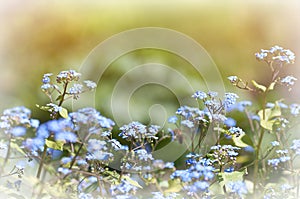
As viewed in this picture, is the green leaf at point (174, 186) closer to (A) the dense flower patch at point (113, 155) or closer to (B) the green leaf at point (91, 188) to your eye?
(A) the dense flower patch at point (113, 155)

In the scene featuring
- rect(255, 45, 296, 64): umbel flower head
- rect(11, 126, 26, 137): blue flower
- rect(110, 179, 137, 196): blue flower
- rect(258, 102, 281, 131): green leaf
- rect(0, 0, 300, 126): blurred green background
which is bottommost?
rect(110, 179, 137, 196): blue flower

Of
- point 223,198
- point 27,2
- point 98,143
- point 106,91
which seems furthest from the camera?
point 106,91

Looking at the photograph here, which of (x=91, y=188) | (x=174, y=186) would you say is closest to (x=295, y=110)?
(x=174, y=186)

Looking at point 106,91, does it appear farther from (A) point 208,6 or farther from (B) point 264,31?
(B) point 264,31

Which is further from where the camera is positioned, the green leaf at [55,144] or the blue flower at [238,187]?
the green leaf at [55,144]

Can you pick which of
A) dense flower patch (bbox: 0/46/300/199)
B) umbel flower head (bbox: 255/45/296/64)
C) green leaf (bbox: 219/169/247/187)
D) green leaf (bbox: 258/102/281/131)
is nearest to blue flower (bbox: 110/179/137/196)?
dense flower patch (bbox: 0/46/300/199)

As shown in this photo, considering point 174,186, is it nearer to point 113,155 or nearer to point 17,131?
point 113,155

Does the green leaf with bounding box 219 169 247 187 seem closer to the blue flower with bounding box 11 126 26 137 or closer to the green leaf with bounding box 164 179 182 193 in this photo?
the green leaf with bounding box 164 179 182 193

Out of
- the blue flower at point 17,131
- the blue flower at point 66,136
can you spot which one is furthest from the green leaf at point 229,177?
the blue flower at point 17,131

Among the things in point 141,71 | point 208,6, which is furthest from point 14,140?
point 208,6
